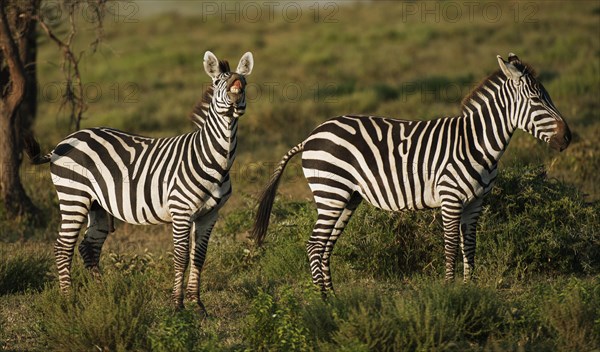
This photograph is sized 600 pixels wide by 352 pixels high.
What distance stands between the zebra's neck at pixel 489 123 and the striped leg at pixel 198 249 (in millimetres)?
2451

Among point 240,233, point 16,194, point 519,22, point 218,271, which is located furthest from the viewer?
point 519,22

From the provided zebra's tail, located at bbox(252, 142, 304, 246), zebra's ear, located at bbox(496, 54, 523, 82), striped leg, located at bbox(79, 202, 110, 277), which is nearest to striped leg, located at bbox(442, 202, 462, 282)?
zebra's ear, located at bbox(496, 54, 523, 82)

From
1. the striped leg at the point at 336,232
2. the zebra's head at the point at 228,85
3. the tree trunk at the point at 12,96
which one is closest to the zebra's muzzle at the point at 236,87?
the zebra's head at the point at 228,85

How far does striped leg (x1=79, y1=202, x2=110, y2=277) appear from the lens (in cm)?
779

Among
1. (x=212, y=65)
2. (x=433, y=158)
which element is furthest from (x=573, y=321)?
(x=212, y=65)

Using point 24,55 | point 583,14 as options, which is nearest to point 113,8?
point 24,55

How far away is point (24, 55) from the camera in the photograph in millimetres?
11508

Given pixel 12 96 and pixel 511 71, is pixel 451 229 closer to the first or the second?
pixel 511 71

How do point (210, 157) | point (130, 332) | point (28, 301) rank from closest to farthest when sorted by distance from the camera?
point (130, 332) < point (210, 157) < point (28, 301)

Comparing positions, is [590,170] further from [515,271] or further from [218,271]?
[218,271]

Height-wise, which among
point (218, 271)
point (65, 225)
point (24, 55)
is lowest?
point (218, 271)

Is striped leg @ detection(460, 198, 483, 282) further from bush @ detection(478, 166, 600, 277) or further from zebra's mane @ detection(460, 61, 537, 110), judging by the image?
zebra's mane @ detection(460, 61, 537, 110)

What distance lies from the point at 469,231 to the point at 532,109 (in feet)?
4.09

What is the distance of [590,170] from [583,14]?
18146mm
